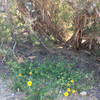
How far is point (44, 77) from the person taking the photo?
3.66 meters

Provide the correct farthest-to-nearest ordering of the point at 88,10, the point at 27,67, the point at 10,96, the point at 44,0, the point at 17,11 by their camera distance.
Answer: the point at 17,11
the point at 44,0
the point at 27,67
the point at 88,10
the point at 10,96

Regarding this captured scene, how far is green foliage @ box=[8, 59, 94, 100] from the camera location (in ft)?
10.4

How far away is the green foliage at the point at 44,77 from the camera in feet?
10.4

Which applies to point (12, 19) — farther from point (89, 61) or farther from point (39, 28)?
point (89, 61)

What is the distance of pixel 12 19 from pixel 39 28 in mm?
674

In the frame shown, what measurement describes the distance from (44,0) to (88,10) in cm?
111

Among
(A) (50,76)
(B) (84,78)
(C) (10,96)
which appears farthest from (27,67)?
(B) (84,78)

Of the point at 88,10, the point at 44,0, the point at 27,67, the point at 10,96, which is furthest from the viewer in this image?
the point at 44,0

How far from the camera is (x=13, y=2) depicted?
4574mm

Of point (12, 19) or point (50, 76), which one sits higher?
point (12, 19)

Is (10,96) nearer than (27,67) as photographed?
Yes

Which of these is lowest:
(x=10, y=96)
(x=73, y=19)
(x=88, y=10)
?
(x=10, y=96)

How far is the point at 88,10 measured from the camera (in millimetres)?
3602

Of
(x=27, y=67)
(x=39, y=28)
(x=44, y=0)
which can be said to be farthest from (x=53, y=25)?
(x=27, y=67)
